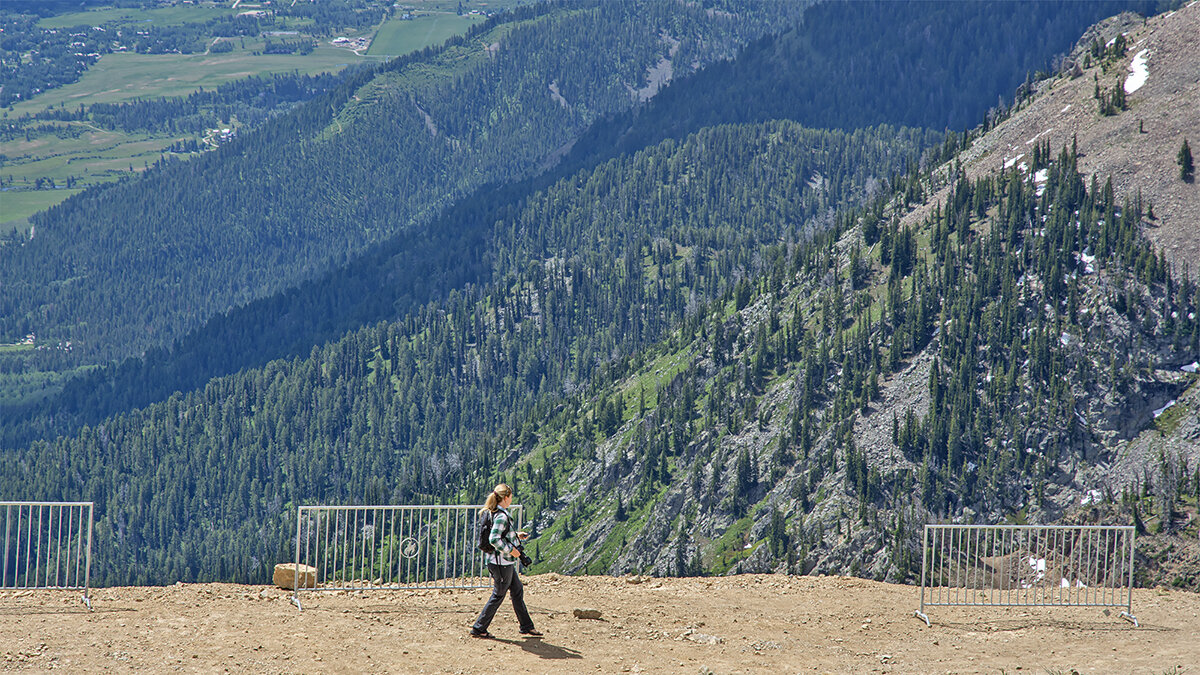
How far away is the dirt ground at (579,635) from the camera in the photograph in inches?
1330

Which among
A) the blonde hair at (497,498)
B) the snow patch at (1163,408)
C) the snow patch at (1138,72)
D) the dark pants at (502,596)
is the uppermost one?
the snow patch at (1138,72)

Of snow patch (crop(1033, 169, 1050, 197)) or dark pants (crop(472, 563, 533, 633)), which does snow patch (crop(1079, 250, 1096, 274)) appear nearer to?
snow patch (crop(1033, 169, 1050, 197))

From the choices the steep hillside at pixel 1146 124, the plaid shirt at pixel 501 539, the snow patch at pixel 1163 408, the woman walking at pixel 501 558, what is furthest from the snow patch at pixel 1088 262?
the plaid shirt at pixel 501 539

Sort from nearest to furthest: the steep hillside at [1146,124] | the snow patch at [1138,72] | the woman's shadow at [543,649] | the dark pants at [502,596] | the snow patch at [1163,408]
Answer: the dark pants at [502,596], the woman's shadow at [543,649], the snow patch at [1163,408], the steep hillside at [1146,124], the snow patch at [1138,72]

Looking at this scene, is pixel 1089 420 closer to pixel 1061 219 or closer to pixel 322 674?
pixel 1061 219

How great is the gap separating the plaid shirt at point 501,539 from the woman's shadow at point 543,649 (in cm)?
270

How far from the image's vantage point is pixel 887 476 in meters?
163

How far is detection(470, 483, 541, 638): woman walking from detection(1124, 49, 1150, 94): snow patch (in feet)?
477

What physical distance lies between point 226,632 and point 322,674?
14.8ft

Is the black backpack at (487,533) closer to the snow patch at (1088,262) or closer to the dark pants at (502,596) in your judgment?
the dark pants at (502,596)

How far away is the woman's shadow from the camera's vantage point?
3450 cm

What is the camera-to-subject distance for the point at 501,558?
112ft

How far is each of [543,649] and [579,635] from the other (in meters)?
1.90

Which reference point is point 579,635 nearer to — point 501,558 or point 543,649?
point 543,649
